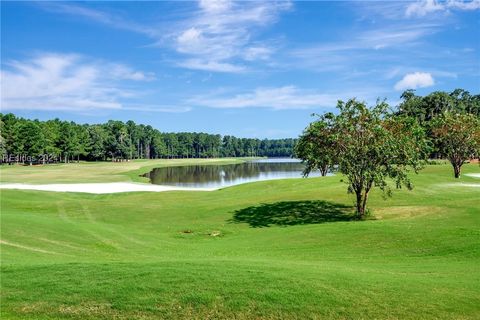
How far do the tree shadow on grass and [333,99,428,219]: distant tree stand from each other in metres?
2.97

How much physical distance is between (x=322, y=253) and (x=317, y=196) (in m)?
25.5

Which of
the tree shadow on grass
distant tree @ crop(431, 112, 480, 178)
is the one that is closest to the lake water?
distant tree @ crop(431, 112, 480, 178)

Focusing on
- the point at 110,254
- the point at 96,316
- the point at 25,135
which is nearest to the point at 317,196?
the point at 110,254

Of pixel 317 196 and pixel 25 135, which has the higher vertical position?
pixel 25 135

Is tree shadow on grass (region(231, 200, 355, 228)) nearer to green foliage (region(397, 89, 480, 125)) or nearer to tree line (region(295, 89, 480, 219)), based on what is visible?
tree line (region(295, 89, 480, 219))

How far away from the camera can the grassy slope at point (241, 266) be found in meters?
15.1

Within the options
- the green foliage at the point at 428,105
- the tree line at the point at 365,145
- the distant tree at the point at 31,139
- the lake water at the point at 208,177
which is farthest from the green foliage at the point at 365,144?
the distant tree at the point at 31,139

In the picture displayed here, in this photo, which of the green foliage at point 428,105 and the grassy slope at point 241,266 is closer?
Result: the grassy slope at point 241,266

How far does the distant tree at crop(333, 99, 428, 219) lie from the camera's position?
3756 cm

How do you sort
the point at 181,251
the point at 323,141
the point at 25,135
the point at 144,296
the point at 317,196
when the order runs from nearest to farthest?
the point at 144,296 < the point at 181,251 < the point at 323,141 < the point at 317,196 < the point at 25,135

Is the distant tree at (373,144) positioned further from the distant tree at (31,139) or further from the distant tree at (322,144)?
the distant tree at (31,139)

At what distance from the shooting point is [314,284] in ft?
53.2

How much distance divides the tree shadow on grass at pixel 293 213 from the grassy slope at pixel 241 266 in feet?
1.56

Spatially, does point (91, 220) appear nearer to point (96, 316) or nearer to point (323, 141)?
point (323, 141)
